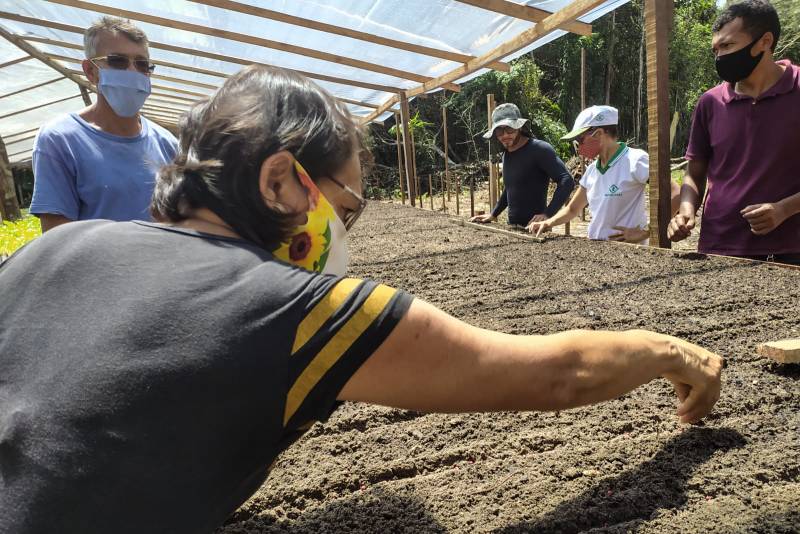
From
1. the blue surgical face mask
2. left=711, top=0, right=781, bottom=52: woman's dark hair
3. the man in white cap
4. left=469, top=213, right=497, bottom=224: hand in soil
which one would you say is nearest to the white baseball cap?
the man in white cap

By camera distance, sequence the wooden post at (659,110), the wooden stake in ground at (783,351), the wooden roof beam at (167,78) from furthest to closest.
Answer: the wooden roof beam at (167,78) < the wooden post at (659,110) < the wooden stake in ground at (783,351)

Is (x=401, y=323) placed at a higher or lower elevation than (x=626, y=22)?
lower

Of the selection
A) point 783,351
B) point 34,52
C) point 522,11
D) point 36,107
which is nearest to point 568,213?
point 522,11

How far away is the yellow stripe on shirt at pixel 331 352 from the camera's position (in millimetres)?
734

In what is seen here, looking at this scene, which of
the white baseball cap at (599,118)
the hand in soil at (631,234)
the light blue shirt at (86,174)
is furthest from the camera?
the hand in soil at (631,234)

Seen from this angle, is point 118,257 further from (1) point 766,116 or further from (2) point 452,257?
(2) point 452,257

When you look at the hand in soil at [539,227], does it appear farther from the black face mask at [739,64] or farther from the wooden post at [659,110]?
the black face mask at [739,64]

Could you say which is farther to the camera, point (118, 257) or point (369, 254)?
point (369, 254)

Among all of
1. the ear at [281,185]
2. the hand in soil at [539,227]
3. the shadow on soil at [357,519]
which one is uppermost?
the ear at [281,185]

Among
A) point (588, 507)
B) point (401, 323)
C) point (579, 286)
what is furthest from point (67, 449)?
point (579, 286)

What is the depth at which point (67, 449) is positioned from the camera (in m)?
0.72

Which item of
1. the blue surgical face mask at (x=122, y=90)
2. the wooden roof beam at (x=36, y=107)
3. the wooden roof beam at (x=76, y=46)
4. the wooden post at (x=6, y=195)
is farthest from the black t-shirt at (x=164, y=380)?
the wooden roof beam at (x=36, y=107)

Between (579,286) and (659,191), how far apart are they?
34.9 inches

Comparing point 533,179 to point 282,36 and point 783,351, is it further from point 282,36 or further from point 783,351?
point 282,36
